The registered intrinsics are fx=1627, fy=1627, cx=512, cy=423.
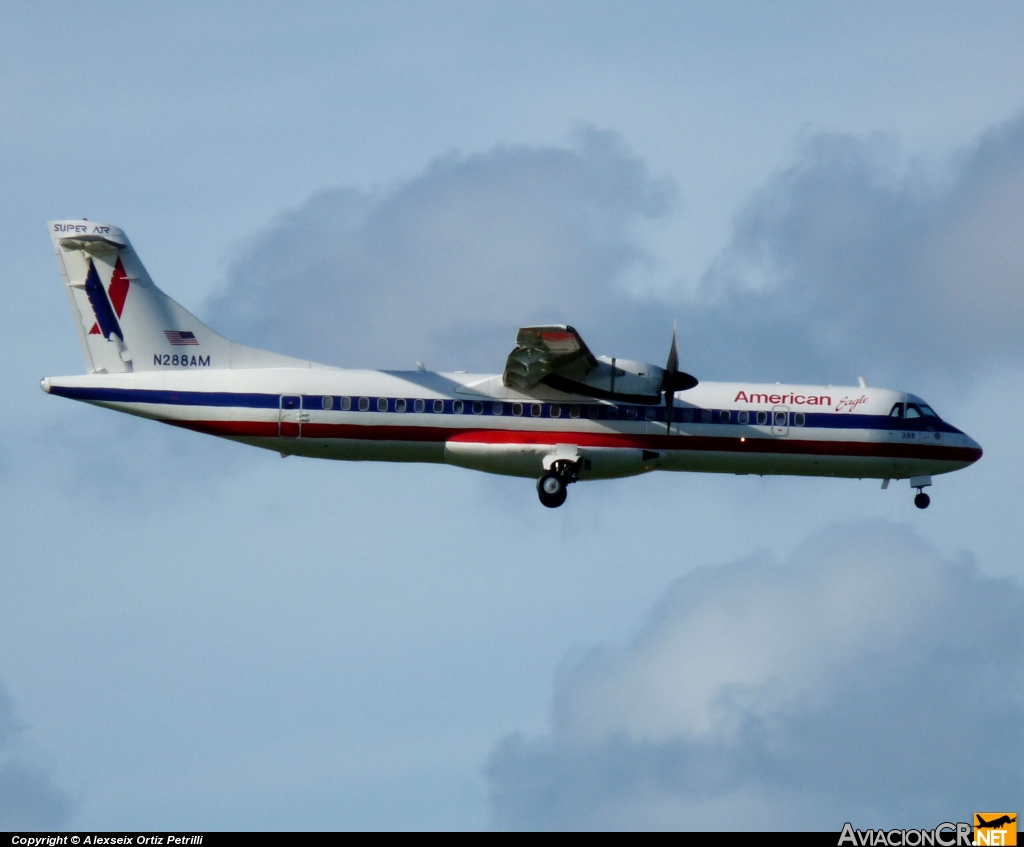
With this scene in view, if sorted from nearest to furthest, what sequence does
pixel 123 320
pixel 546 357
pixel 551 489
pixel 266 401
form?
pixel 546 357, pixel 266 401, pixel 551 489, pixel 123 320

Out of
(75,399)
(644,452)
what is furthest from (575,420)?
(75,399)

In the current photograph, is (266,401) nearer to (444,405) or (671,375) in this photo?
(444,405)

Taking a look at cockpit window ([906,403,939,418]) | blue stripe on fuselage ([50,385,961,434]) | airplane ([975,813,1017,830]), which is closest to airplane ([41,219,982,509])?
blue stripe on fuselage ([50,385,961,434])

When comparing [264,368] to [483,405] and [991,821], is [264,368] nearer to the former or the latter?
[483,405]

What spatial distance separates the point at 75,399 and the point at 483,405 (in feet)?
35.5

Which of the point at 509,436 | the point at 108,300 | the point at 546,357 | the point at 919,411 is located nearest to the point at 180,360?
the point at 108,300

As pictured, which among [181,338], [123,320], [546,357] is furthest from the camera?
[181,338]

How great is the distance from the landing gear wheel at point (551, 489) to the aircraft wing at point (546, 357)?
2.46m

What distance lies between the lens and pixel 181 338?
44312 mm

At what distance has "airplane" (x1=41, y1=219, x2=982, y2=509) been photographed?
43.1m

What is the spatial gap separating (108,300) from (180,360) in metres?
2.57

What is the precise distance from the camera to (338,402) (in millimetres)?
43188

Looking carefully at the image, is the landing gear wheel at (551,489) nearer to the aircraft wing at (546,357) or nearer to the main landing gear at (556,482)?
the main landing gear at (556,482)

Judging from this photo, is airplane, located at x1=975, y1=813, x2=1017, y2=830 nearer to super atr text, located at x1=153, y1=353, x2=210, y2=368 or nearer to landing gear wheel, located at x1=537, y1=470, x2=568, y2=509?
landing gear wheel, located at x1=537, y1=470, x2=568, y2=509
